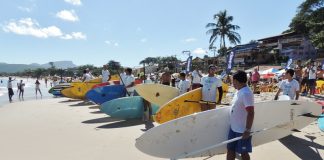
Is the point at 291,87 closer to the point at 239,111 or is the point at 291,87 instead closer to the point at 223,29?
the point at 239,111

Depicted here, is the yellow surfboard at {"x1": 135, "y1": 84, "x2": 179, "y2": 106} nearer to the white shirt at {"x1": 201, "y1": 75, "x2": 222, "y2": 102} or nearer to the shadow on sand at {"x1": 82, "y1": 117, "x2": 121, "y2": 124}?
the shadow on sand at {"x1": 82, "y1": 117, "x2": 121, "y2": 124}

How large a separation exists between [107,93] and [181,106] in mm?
3943

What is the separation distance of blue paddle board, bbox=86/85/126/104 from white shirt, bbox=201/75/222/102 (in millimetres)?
3902

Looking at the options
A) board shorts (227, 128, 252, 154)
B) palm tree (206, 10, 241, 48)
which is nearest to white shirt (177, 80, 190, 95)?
board shorts (227, 128, 252, 154)

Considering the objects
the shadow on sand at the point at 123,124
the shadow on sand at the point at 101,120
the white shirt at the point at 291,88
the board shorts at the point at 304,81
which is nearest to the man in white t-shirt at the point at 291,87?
the white shirt at the point at 291,88

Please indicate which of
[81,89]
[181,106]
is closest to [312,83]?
[181,106]

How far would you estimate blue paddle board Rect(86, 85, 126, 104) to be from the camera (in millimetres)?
10344

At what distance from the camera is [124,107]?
28.8ft

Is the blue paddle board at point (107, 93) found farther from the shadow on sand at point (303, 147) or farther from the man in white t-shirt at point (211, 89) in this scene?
the shadow on sand at point (303, 147)

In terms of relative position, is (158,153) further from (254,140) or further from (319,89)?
(319,89)

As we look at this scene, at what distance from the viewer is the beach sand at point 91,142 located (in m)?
5.46

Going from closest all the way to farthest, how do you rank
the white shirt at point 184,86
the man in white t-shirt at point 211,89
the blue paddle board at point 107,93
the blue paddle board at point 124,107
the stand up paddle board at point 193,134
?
the stand up paddle board at point 193,134 → the man in white t-shirt at point 211,89 → the white shirt at point 184,86 → the blue paddle board at point 124,107 → the blue paddle board at point 107,93

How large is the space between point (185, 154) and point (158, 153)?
1.20 ft

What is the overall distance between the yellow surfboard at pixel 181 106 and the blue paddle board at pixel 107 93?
139 inches
